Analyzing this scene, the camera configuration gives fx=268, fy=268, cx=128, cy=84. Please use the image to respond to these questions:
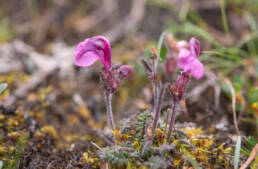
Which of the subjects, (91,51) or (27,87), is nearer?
(91,51)

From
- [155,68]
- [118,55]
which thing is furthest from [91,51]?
[118,55]

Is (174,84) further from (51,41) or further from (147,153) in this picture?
(51,41)

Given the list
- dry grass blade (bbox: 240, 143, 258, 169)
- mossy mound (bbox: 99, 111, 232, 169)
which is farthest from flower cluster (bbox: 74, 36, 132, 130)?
dry grass blade (bbox: 240, 143, 258, 169)

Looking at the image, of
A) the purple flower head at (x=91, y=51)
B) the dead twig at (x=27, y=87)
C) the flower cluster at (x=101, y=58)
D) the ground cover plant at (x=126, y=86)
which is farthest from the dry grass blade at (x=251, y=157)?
the dead twig at (x=27, y=87)

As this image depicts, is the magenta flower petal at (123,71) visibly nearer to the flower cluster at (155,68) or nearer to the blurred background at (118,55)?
the flower cluster at (155,68)

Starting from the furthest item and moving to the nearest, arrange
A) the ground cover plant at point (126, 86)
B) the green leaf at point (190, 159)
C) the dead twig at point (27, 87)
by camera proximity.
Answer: the dead twig at point (27, 87) < the ground cover plant at point (126, 86) < the green leaf at point (190, 159)

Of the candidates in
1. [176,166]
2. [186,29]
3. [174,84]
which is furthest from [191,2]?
[176,166]

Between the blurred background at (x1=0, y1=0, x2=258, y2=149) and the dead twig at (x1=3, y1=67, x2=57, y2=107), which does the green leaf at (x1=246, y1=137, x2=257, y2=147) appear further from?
the dead twig at (x1=3, y1=67, x2=57, y2=107)

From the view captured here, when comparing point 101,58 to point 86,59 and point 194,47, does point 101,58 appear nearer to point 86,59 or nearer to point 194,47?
point 86,59
